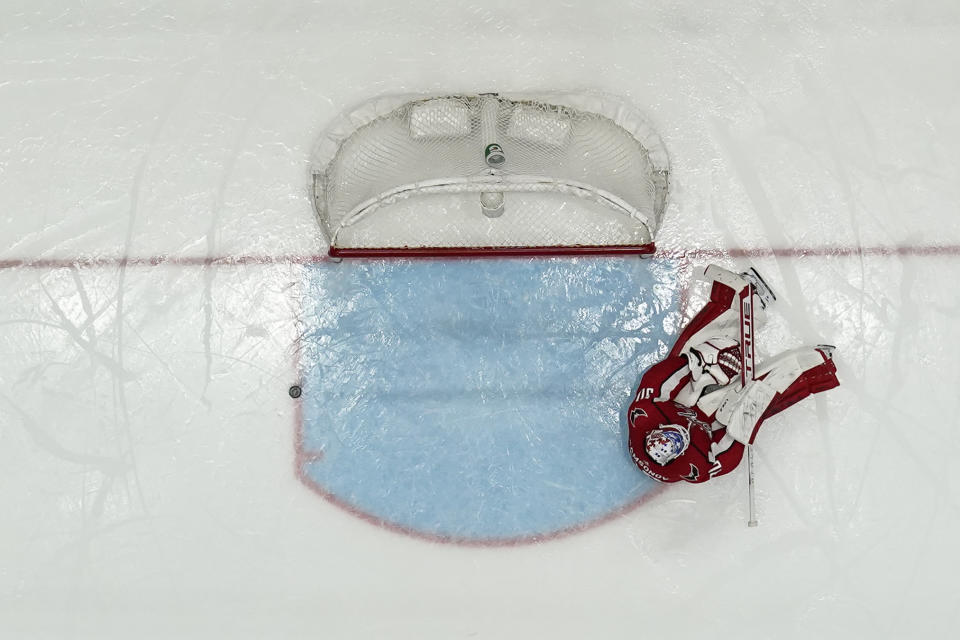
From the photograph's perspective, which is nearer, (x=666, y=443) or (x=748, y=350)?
(x=666, y=443)

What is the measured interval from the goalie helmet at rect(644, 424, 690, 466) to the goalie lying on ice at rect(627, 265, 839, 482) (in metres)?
0.05

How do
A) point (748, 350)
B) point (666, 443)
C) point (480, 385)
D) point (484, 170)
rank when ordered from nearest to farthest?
point (666, 443) < point (484, 170) < point (748, 350) < point (480, 385)

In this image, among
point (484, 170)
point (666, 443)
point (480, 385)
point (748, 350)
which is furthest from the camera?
A: point (480, 385)

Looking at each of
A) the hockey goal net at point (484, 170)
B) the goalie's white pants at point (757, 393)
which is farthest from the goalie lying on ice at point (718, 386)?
the hockey goal net at point (484, 170)

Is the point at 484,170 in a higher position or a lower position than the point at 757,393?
higher

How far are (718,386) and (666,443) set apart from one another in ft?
1.31

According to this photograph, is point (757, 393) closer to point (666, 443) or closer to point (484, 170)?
point (666, 443)

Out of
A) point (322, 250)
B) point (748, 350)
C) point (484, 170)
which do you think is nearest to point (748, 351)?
point (748, 350)

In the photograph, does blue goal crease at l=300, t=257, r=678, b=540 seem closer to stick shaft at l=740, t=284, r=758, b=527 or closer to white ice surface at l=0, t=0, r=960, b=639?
white ice surface at l=0, t=0, r=960, b=639

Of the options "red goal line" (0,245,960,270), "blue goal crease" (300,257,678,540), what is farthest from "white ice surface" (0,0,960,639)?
"blue goal crease" (300,257,678,540)

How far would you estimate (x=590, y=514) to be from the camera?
112 inches

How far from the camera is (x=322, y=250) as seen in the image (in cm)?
293

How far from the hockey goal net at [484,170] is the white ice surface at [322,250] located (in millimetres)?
149

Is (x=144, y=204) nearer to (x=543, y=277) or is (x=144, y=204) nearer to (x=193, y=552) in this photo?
(x=193, y=552)
